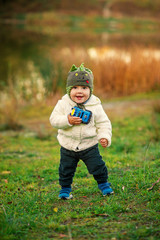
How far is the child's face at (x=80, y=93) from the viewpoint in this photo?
3.08 m

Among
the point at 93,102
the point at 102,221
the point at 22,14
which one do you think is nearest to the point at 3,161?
the point at 93,102

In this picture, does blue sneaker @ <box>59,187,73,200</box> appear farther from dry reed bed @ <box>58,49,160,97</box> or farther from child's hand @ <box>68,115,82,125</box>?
dry reed bed @ <box>58,49,160,97</box>

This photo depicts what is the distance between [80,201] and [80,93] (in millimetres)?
1034

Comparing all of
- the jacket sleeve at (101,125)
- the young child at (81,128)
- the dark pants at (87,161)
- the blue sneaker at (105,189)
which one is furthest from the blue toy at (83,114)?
the blue sneaker at (105,189)

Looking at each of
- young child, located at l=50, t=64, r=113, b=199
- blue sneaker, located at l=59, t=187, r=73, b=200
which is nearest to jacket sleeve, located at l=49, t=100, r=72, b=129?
young child, located at l=50, t=64, r=113, b=199

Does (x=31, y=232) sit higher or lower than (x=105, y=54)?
lower

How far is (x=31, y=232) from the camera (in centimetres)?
256

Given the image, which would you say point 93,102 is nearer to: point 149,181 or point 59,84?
point 149,181

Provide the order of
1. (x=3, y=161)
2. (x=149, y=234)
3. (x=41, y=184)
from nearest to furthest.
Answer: (x=149, y=234)
(x=41, y=184)
(x=3, y=161)

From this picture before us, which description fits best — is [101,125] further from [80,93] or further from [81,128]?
[80,93]

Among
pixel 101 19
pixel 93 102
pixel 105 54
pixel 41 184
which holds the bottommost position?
pixel 41 184

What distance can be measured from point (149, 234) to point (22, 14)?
51.0 meters

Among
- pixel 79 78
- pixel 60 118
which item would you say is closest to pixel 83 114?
pixel 60 118

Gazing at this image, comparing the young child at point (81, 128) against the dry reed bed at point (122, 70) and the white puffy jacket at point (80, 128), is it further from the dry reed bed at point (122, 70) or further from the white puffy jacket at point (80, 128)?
the dry reed bed at point (122, 70)
